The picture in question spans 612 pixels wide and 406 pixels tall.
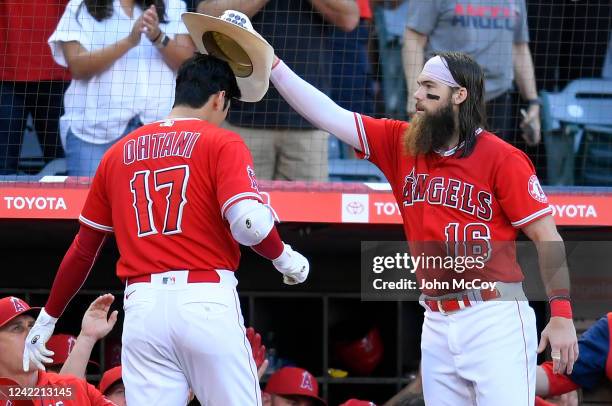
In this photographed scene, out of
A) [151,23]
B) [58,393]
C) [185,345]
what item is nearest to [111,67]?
[151,23]

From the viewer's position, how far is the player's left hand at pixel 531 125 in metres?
7.00

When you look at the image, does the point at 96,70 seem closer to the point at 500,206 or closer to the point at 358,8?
the point at 358,8

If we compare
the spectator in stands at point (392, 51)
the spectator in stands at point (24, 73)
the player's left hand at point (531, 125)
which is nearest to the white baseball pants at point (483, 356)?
the player's left hand at point (531, 125)

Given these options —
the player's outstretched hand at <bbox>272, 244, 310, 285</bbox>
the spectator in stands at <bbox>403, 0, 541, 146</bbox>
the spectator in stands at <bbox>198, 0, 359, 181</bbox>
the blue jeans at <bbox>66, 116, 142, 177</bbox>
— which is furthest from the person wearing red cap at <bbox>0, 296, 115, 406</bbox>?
the spectator in stands at <bbox>403, 0, 541, 146</bbox>

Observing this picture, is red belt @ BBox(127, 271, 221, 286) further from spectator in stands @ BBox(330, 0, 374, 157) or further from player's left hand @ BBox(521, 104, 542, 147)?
player's left hand @ BBox(521, 104, 542, 147)

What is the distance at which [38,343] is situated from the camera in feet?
14.2

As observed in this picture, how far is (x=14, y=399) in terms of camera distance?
15.7ft

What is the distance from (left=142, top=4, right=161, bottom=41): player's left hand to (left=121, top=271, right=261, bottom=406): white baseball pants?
8.96 ft

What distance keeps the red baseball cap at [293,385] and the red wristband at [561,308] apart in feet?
6.94

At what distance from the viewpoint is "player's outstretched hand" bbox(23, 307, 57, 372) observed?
432 cm

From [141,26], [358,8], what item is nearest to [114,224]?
[141,26]

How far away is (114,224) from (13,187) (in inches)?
79.7

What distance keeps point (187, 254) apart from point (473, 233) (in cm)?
104

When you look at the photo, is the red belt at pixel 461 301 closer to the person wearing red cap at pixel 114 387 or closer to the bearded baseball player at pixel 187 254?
the bearded baseball player at pixel 187 254
